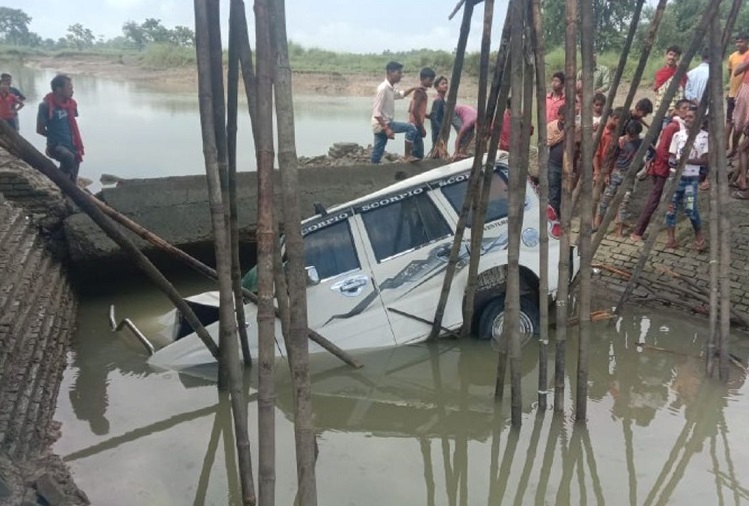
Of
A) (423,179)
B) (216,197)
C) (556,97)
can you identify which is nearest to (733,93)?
(556,97)

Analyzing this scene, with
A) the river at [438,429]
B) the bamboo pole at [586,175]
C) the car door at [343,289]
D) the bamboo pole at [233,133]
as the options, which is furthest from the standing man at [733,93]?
the bamboo pole at [233,133]

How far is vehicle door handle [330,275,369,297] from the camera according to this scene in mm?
6516

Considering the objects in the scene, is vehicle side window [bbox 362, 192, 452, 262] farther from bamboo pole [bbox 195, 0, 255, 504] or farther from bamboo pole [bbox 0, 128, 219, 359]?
bamboo pole [bbox 195, 0, 255, 504]

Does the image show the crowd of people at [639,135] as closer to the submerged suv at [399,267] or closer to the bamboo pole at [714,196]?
the bamboo pole at [714,196]

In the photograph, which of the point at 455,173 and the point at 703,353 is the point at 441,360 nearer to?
the point at 455,173

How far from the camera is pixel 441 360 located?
6.81m

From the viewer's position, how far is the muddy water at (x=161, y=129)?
748 inches

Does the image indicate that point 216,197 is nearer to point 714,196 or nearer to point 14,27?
point 714,196

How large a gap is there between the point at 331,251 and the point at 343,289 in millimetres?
366

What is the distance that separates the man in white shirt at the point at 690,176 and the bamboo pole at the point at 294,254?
613 cm

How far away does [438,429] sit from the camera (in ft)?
18.7

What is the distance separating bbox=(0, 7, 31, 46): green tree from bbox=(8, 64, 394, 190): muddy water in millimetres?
59065

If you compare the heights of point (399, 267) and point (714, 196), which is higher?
point (714, 196)

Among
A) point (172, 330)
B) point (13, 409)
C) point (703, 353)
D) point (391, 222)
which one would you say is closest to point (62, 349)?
point (172, 330)
